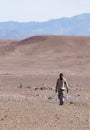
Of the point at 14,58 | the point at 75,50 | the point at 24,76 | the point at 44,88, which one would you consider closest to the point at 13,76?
the point at 24,76

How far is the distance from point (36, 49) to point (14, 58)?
7.68 metres

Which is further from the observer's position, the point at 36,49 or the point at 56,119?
the point at 36,49

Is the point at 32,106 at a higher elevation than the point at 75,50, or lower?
lower

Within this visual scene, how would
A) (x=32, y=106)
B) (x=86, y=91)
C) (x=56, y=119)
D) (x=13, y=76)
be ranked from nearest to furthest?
(x=56, y=119) → (x=32, y=106) → (x=86, y=91) → (x=13, y=76)

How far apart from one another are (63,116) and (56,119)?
548mm

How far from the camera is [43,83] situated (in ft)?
120

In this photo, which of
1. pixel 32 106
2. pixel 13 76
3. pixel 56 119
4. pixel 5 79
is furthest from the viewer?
pixel 13 76

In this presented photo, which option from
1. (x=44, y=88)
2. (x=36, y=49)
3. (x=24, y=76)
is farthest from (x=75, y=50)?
(x=44, y=88)

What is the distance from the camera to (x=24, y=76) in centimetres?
4194

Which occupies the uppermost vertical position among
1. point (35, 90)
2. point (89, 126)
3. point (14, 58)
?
point (14, 58)

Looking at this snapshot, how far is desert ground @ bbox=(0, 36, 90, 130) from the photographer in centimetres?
1550

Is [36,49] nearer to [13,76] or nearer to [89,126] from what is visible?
[13,76]

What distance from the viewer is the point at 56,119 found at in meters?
15.8

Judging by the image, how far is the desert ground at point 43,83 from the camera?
610 inches
